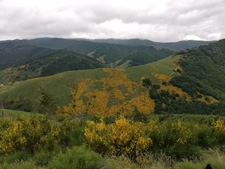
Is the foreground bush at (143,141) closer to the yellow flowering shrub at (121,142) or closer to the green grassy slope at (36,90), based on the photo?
the yellow flowering shrub at (121,142)

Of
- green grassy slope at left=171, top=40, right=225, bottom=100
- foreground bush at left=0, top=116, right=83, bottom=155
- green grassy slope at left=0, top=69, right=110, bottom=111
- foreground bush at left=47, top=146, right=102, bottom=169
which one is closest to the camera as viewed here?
foreground bush at left=47, top=146, right=102, bottom=169

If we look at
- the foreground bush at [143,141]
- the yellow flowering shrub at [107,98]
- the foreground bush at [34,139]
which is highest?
the foreground bush at [143,141]

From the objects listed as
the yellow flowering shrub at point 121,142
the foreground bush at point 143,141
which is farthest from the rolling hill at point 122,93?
the yellow flowering shrub at point 121,142

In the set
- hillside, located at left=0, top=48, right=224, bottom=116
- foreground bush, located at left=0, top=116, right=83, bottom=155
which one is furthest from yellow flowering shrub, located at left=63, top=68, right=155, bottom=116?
foreground bush, located at left=0, top=116, right=83, bottom=155

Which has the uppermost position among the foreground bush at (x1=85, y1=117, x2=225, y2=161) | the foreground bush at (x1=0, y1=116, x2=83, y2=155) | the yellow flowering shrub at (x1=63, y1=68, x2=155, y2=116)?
the foreground bush at (x1=85, y1=117, x2=225, y2=161)

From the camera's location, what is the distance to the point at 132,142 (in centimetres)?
702

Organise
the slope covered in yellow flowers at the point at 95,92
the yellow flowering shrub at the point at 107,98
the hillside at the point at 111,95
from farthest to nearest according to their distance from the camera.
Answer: the hillside at the point at 111,95 < the slope covered in yellow flowers at the point at 95,92 < the yellow flowering shrub at the point at 107,98

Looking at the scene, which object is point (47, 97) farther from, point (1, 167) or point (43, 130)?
point (1, 167)

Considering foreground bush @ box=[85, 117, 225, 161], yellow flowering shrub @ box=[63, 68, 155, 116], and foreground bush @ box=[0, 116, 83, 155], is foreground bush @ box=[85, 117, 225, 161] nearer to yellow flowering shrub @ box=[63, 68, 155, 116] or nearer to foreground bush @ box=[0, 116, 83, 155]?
foreground bush @ box=[0, 116, 83, 155]

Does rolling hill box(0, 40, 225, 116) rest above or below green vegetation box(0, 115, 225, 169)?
below

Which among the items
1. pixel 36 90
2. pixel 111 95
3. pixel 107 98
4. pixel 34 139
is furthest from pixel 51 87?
pixel 34 139

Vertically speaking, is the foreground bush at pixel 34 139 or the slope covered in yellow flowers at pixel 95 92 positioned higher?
the foreground bush at pixel 34 139

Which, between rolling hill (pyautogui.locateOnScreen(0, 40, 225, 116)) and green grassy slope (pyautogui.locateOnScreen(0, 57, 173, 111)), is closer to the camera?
green grassy slope (pyautogui.locateOnScreen(0, 57, 173, 111))

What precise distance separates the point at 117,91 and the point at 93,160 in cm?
6489
